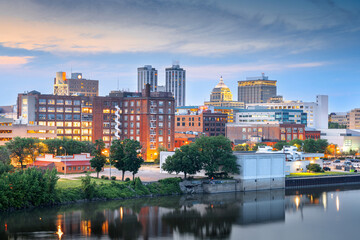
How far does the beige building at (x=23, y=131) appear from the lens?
160500 millimetres

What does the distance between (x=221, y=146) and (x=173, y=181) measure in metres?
15.1

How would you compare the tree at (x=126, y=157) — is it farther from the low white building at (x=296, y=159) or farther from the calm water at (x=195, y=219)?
the low white building at (x=296, y=159)

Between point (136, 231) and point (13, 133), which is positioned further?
point (13, 133)

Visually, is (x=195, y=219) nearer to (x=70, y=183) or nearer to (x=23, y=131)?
(x=70, y=183)

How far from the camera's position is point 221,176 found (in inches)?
4705

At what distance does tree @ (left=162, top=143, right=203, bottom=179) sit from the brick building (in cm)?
6459

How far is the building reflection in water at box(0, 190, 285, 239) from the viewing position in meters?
77.8

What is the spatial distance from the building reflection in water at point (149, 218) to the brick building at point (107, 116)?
2918 inches

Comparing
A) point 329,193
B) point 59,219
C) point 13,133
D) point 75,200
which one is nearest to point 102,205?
point 75,200

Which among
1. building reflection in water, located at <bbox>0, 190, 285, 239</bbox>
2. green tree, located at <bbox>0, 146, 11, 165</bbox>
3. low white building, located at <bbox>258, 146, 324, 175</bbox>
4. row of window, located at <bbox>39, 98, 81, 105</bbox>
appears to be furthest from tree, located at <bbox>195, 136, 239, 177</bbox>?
row of window, located at <bbox>39, 98, 81, 105</bbox>

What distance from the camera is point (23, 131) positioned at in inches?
6506

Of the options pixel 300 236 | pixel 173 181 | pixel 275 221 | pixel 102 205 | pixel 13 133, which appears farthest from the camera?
pixel 13 133

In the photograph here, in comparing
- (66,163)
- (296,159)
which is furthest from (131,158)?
(296,159)

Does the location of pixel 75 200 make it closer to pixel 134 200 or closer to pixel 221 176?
pixel 134 200
